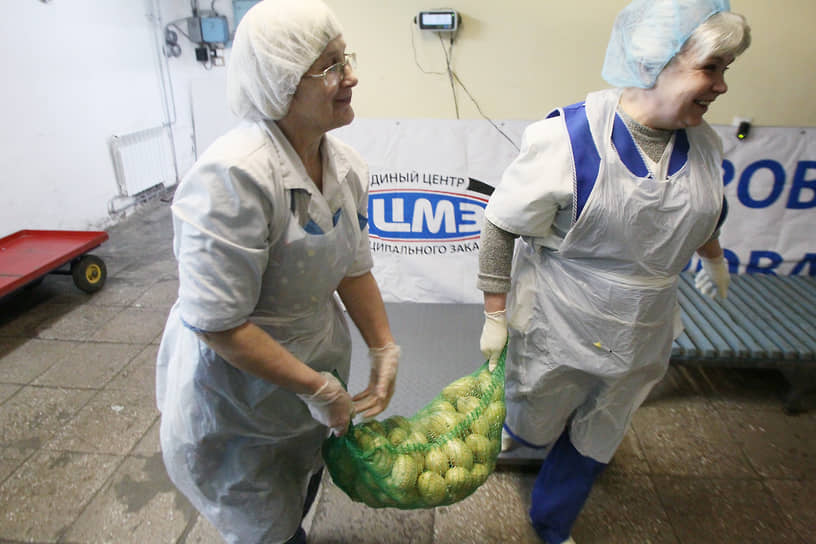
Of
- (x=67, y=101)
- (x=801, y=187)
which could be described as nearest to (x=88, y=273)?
(x=67, y=101)

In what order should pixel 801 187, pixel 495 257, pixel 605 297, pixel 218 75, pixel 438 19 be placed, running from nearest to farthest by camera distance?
pixel 605 297
pixel 495 257
pixel 438 19
pixel 801 187
pixel 218 75

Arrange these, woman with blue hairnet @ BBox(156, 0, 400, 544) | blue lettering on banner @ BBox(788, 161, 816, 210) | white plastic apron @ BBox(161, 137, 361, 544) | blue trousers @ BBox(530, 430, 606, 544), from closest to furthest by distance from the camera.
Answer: woman with blue hairnet @ BBox(156, 0, 400, 544) → white plastic apron @ BBox(161, 137, 361, 544) → blue trousers @ BBox(530, 430, 606, 544) → blue lettering on banner @ BBox(788, 161, 816, 210)

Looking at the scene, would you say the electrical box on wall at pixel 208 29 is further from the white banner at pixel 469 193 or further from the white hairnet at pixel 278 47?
the white hairnet at pixel 278 47

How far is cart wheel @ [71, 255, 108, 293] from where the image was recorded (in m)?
3.19

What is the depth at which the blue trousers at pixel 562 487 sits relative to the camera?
1.61m

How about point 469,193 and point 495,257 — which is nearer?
point 495,257

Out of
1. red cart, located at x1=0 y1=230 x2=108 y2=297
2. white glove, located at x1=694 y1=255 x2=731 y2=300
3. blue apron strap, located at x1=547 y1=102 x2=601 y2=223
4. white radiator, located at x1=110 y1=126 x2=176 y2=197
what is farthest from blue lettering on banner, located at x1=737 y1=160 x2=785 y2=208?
white radiator, located at x1=110 y1=126 x2=176 y2=197

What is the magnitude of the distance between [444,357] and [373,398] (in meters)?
1.17

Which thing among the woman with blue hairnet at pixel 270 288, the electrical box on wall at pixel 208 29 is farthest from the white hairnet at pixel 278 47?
the electrical box on wall at pixel 208 29

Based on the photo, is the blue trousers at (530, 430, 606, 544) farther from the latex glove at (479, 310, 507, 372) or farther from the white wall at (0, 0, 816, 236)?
the white wall at (0, 0, 816, 236)

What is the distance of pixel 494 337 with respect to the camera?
1.48m

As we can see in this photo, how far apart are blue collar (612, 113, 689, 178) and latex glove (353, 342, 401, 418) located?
76cm

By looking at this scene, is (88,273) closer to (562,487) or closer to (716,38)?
(562,487)

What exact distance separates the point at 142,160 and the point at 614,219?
16.1 ft
